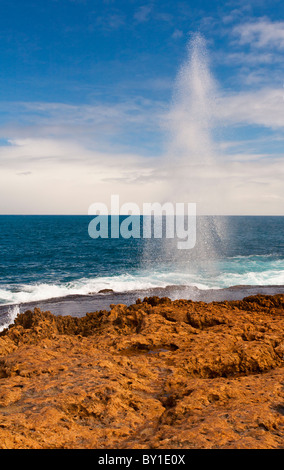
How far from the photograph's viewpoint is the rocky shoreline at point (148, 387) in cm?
599

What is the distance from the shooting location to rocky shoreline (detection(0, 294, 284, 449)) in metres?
5.99

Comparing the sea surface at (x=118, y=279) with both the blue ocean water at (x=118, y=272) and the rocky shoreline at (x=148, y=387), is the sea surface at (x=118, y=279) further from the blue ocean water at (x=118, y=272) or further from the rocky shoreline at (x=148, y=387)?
the rocky shoreline at (x=148, y=387)

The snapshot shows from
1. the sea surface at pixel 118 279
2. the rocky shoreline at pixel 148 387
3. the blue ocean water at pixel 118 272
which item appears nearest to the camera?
the rocky shoreline at pixel 148 387

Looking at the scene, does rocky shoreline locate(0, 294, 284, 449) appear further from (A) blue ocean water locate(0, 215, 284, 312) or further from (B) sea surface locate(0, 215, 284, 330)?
(A) blue ocean water locate(0, 215, 284, 312)

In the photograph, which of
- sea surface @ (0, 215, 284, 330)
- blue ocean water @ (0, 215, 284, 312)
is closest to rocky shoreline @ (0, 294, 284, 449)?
sea surface @ (0, 215, 284, 330)

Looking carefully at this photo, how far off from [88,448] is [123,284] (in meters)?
25.0

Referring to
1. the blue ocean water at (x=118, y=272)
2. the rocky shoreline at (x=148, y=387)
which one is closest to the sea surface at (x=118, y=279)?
the blue ocean water at (x=118, y=272)

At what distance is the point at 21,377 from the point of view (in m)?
8.48

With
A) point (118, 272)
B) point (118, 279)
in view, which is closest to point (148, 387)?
point (118, 279)

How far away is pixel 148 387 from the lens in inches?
326

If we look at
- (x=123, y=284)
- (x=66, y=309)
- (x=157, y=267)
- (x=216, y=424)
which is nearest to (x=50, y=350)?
(x=216, y=424)

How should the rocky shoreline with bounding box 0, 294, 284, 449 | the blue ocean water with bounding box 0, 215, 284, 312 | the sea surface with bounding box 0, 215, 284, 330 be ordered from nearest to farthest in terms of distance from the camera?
the rocky shoreline with bounding box 0, 294, 284, 449 → the sea surface with bounding box 0, 215, 284, 330 → the blue ocean water with bounding box 0, 215, 284, 312

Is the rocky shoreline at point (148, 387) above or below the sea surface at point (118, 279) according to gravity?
above

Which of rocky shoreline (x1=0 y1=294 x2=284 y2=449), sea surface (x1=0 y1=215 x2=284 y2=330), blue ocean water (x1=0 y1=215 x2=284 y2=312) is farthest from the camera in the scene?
blue ocean water (x1=0 y1=215 x2=284 y2=312)
